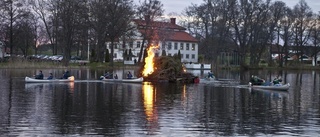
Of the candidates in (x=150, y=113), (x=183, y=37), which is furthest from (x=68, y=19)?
(x=150, y=113)

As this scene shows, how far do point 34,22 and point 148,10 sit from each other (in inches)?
1012

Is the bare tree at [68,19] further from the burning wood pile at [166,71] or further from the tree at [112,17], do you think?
the burning wood pile at [166,71]

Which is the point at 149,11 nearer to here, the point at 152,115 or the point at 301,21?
the point at 301,21

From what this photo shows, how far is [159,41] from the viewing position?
9869cm

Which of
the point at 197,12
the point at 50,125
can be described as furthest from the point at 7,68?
the point at 50,125

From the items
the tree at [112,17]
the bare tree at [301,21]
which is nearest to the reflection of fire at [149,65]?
the tree at [112,17]

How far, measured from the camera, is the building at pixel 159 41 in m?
92.7

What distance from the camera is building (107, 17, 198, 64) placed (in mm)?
92688

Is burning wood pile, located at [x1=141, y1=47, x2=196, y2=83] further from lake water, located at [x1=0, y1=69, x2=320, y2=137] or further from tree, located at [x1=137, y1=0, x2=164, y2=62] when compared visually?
tree, located at [x1=137, y1=0, x2=164, y2=62]

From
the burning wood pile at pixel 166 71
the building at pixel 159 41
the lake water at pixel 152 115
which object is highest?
the building at pixel 159 41

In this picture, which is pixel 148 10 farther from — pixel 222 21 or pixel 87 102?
pixel 87 102

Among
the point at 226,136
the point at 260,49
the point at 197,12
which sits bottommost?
the point at 226,136

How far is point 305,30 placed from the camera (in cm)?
11950

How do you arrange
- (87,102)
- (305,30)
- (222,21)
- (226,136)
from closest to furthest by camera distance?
(226,136) → (87,102) → (222,21) → (305,30)
